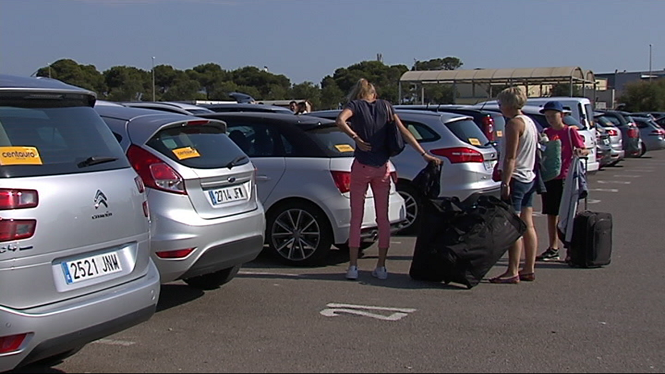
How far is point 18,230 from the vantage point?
4.26 metres

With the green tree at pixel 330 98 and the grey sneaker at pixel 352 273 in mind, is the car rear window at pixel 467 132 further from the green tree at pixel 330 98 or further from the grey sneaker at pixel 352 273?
the green tree at pixel 330 98

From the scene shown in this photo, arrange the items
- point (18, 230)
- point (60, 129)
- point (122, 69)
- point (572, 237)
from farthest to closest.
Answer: point (122, 69), point (572, 237), point (60, 129), point (18, 230)

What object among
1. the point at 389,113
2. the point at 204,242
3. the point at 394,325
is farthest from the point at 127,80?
the point at 394,325

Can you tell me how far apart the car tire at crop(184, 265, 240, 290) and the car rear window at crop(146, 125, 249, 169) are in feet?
3.29

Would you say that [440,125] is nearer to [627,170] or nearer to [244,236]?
[244,236]

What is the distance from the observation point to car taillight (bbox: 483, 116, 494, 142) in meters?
12.6

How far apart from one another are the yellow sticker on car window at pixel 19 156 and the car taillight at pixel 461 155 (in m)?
6.71

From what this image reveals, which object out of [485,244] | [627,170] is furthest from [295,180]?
[627,170]

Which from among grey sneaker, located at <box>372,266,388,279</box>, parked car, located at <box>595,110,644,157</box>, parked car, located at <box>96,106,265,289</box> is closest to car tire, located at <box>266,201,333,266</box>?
grey sneaker, located at <box>372,266,388,279</box>

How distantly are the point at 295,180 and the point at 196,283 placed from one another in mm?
1536

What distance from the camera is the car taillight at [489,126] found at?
12621mm

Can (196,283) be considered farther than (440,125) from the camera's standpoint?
No

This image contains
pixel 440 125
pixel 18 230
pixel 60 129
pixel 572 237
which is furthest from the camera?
pixel 440 125

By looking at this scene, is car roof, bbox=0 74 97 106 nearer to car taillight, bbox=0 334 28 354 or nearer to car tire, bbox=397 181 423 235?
car taillight, bbox=0 334 28 354
